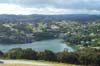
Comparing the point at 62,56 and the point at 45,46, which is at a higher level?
the point at 45,46

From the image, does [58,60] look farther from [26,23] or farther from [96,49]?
[26,23]

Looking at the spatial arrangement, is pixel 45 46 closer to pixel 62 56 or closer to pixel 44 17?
pixel 62 56

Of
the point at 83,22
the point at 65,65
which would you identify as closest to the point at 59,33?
the point at 83,22

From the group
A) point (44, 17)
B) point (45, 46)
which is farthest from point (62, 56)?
point (44, 17)

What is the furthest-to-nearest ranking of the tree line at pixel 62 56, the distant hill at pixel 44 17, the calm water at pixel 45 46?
1. the distant hill at pixel 44 17
2. the calm water at pixel 45 46
3. the tree line at pixel 62 56

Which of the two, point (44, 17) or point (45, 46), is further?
point (44, 17)

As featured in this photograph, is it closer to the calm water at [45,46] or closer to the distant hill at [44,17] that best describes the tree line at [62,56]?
the calm water at [45,46]

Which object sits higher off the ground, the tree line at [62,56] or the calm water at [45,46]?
the calm water at [45,46]

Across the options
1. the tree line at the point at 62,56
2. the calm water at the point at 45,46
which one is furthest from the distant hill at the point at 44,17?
the tree line at the point at 62,56

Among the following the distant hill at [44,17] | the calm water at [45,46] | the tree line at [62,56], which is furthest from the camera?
the distant hill at [44,17]

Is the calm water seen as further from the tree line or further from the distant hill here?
the distant hill
